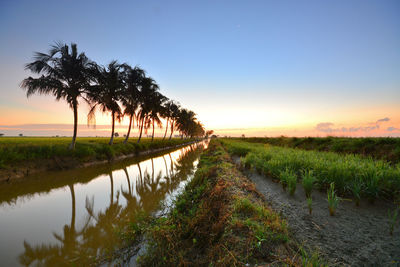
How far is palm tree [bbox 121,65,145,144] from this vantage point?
20209mm

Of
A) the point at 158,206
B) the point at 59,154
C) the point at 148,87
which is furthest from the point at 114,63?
the point at 158,206

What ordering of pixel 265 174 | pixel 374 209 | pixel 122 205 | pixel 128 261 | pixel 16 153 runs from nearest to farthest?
pixel 128 261
pixel 374 209
pixel 122 205
pixel 265 174
pixel 16 153

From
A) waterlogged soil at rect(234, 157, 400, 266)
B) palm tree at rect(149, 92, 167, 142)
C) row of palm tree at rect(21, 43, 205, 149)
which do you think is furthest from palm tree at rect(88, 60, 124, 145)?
waterlogged soil at rect(234, 157, 400, 266)

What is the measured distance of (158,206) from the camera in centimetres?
480

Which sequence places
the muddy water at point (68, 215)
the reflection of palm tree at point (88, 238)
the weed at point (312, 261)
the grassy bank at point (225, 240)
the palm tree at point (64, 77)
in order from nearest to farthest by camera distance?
the weed at point (312, 261) → the grassy bank at point (225, 240) → the reflection of palm tree at point (88, 238) → the muddy water at point (68, 215) → the palm tree at point (64, 77)

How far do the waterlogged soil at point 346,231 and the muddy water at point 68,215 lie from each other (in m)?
3.40

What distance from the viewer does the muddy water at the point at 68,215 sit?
2.78 m

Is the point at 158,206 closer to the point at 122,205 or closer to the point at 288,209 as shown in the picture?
the point at 122,205

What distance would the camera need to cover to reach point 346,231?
2422mm

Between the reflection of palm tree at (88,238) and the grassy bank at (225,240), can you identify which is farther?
the reflection of palm tree at (88,238)

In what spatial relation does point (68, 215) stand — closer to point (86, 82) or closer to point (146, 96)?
Result: point (86, 82)

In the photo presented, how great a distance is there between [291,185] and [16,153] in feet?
42.7

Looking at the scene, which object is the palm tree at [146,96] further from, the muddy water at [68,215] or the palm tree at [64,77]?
the muddy water at [68,215]

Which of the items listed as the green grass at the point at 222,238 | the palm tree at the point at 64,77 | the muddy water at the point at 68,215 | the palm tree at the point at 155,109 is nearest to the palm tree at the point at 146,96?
the palm tree at the point at 155,109
